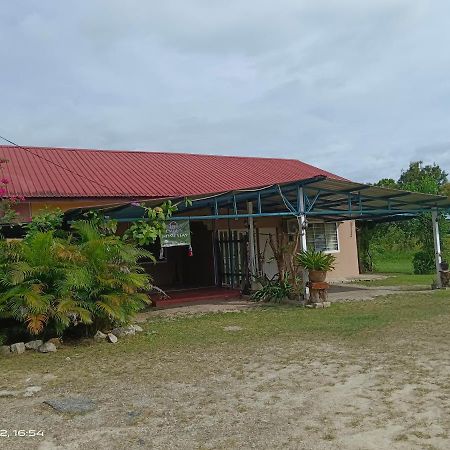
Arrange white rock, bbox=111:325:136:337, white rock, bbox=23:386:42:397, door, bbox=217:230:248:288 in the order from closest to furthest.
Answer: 1. white rock, bbox=23:386:42:397
2. white rock, bbox=111:325:136:337
3. door, bbox=217:230:248:288

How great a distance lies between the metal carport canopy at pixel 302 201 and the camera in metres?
11.7

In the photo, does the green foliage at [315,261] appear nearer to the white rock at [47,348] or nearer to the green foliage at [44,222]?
the green foliage at [44,222]

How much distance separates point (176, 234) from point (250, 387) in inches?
245

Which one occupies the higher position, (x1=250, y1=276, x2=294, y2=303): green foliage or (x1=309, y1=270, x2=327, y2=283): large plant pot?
(x1=309, y1=270, x2=327, y2=283): large plant pot

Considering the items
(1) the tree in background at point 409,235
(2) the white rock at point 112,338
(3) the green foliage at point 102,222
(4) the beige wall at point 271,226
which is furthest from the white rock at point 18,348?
(1) the tree in background at point 409,235

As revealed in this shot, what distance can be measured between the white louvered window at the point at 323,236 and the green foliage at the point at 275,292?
5597 mm

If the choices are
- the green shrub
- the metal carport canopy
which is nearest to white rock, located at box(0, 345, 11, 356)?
the metal carport canopy

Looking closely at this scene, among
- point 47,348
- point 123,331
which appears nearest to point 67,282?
point 47,348

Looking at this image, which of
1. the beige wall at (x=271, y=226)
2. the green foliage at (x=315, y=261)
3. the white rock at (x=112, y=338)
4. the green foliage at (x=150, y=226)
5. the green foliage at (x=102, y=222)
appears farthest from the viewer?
the beige wall at (x=271, y=226)

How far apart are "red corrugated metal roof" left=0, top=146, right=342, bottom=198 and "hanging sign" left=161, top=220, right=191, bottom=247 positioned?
2.15 metres

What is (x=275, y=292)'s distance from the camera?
45.0 ft

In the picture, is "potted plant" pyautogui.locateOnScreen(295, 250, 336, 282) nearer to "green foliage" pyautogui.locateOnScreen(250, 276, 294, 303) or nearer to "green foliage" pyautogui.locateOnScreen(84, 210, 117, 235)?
"green foliage" pyautogui.locateOnScreen(250, 276, 294, 303)

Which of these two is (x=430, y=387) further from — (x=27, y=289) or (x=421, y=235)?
(x=421, y=235)

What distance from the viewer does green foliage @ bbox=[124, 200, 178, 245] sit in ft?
34.7
